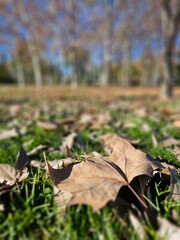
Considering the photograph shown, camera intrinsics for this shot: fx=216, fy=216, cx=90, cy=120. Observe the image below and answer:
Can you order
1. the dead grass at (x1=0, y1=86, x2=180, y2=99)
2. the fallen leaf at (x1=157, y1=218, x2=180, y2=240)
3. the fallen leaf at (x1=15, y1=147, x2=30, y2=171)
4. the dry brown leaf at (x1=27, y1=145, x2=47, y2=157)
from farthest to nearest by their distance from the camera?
the dead grass at (x1=0, y1=86, x2=180, y2=99)
the dry brown leaf at (x1=27, y1=145, x2=47, y2=157)
the fallen leaf at (x1=15, y1=147, x2=30, y2=171)
the fallen leaf at (x1=157, y1=218, x2=180, y2=240)

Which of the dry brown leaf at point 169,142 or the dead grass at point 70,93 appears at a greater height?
the dry brown leaf at point 169,142

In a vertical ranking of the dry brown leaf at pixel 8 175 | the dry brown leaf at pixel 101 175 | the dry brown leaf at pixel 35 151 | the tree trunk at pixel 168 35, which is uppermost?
the tree trunk at pixel 168 35

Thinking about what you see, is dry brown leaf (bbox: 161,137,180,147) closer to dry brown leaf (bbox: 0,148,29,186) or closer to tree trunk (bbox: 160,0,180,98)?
dry brown leaf (bbox: 0,148,29,186)

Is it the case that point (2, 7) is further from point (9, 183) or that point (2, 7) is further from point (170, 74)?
point (9, 183)

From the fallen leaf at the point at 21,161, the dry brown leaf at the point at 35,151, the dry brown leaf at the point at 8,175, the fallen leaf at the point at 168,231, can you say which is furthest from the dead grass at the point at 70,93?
the fallen leaf at the point at 168,231

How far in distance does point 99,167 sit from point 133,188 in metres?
0.16

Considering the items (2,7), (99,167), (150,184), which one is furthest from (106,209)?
(2,7)

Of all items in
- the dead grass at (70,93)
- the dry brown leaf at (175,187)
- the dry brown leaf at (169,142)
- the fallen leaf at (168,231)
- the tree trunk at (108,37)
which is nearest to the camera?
the fallen leaf at (168,231)

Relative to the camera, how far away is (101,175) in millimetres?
854

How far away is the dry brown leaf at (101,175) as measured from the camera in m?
0.74

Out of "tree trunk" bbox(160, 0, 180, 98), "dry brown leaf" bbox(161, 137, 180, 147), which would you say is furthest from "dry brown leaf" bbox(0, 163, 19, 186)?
"tree trunk" bbox(160, 0, 180, 98)

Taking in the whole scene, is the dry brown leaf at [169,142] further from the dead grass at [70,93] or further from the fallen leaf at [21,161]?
the dead grass at [70,93]

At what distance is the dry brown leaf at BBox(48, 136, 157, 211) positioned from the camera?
0.74 metres

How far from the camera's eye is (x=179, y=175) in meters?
0.95
